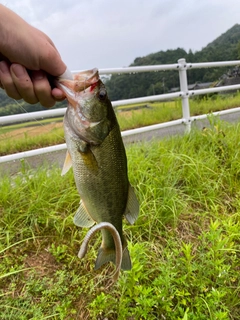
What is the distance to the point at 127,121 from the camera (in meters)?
4.63

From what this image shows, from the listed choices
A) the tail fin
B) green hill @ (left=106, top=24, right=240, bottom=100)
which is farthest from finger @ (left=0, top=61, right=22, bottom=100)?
green hill @ (left=106, top=24, right=240, bottom=100)

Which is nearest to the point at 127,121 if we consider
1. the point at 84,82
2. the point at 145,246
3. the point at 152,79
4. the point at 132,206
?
the point at 152,79

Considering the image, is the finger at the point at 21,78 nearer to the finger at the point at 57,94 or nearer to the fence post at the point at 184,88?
the finger at the point at 57,94

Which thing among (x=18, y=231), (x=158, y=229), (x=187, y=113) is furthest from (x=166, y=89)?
(x=18, y=231)

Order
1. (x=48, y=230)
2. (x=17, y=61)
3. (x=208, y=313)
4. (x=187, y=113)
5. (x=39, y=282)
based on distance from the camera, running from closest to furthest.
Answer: (x=17, y=61), (x=208, y=313), (x=39, y=282), (x=48, y=230), (x=187, y=113)

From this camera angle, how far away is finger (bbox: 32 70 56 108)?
1.01m

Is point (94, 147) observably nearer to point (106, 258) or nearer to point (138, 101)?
point (106, 258)

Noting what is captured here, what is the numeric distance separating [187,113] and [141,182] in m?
2.17

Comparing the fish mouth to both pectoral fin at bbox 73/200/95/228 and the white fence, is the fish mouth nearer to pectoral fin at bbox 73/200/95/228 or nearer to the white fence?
pectoral fin at bbox 73/200/95/228

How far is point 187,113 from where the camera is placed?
4.23 m

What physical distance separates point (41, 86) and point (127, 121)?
3667mm

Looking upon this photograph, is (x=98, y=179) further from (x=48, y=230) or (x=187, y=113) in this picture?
(x=187, y=113)

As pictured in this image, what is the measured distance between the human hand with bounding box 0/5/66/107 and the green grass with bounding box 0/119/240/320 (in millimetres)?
996

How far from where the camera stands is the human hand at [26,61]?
3.06ft
